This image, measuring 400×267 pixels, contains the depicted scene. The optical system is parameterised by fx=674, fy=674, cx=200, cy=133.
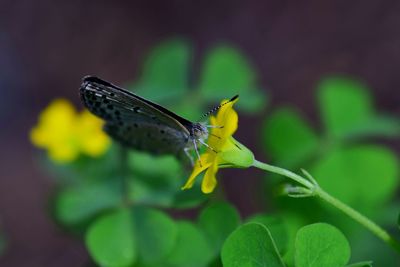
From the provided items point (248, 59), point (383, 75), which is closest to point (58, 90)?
point (248, 59)

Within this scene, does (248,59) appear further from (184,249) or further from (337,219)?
(184,249)

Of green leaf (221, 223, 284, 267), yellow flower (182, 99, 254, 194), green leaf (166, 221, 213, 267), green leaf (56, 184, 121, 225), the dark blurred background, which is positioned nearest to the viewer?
green leaf (221, 223, 284, 267)

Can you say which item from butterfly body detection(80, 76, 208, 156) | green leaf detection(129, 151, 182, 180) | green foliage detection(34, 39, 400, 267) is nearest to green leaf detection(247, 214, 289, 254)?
green foliage detection(34, 39, 400, 267)

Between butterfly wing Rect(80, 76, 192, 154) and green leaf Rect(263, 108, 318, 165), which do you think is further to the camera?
green leaf Rect(263, 108, 318, 165)

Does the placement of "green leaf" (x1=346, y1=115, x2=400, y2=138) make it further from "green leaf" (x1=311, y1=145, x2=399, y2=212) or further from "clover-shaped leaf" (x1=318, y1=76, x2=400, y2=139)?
"green leaf" (x1=311, y1=145, x2=399, y2=212)

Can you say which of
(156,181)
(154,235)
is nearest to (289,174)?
(154,235)

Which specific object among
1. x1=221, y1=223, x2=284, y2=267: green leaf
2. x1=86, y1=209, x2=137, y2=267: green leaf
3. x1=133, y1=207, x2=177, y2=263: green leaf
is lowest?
x1=86, y1=209, x2=137, y2=267: green leaf
